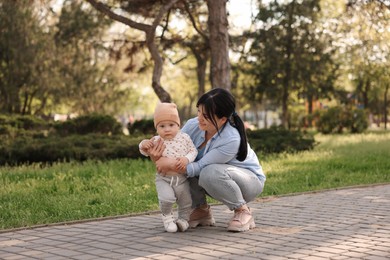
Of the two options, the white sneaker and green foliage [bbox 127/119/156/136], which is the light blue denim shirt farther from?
green foliage [bbox 127/119/156/136]

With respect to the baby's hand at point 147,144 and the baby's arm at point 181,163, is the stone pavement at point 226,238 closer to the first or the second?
the baby's arm at point 181,163

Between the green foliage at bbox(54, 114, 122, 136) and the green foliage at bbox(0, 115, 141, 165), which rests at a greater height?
the green foliage at bbox(54, 114, 122, 136)

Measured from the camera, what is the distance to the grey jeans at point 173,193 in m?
6.47

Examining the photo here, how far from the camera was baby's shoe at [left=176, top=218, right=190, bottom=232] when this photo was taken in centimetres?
664

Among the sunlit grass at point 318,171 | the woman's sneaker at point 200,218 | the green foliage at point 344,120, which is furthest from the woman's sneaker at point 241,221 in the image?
the green foliage at point 344,120

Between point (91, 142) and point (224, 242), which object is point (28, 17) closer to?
point (91, 142)

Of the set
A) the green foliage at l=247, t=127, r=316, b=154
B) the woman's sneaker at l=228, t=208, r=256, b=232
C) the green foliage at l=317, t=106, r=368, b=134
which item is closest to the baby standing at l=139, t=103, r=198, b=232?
the woman's sneaker at l=228, t=208, r=256, b=232

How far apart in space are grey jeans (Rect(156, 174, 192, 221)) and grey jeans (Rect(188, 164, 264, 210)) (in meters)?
0.16

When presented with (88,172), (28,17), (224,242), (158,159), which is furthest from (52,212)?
(28,17)

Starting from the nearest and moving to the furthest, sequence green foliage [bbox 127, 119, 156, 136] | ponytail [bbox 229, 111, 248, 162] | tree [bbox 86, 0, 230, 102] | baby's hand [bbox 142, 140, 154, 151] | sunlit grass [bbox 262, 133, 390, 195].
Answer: baby's hand [bbox 142, 140, 154, 151]
ponytail [bbox 229, 111, 248, 162]
sunlit grass [bbox 262, 133, 390, 195]
tree [bbox 86, 0, 230, 102]
green foliage [bbox 127, 119, 156, 136]

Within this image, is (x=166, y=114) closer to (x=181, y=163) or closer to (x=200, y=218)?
(x=181, y=163)

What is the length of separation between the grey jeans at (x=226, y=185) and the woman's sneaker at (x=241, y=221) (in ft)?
0.26

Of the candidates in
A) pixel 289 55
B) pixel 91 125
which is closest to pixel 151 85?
pixel 91 125

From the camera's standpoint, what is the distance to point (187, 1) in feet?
70.7
